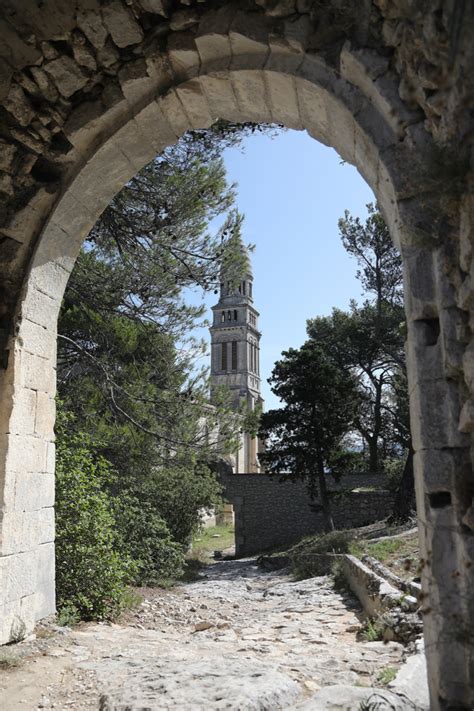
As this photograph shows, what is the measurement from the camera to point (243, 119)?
4078mm

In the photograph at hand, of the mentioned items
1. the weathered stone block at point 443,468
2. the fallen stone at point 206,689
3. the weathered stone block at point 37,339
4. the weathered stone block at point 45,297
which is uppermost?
the weathered stone block at point 45,297

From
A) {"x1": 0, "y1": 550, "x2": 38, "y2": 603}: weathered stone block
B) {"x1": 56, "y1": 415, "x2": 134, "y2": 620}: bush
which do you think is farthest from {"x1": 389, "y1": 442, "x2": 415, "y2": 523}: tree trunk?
{"x1": 0, "y1": 550, "x2": 38, "y2": 603}: weathered stone block

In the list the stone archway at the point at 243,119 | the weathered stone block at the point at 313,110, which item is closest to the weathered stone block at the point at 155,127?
the stone archway at the point at 243,119

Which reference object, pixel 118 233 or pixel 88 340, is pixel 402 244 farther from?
pixel 88 340

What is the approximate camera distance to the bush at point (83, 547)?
528 cm

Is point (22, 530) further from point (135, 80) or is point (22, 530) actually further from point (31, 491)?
point (135, 80)

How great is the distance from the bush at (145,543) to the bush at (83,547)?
105 inches

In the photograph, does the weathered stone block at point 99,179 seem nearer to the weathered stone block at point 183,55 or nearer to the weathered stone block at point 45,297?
the weathered stone block at point 45,297

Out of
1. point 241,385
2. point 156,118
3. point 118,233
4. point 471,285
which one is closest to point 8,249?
point 156,118

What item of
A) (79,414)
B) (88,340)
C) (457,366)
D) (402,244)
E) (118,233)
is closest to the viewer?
(457,366)

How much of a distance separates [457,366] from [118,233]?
5285 mm

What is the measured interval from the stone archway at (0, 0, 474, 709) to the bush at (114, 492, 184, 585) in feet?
13.9

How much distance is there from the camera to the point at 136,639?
4.56m

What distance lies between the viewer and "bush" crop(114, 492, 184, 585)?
855cm
